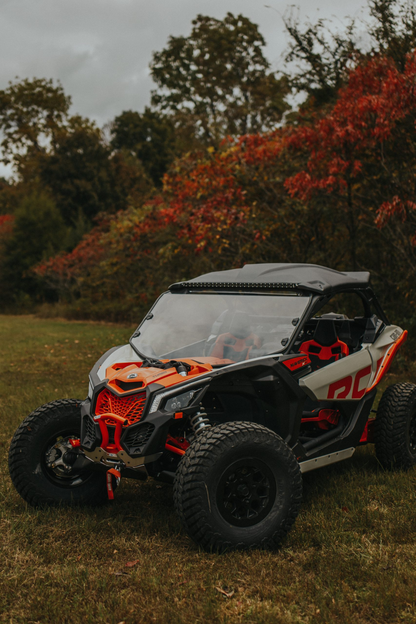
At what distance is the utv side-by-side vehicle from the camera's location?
324cm

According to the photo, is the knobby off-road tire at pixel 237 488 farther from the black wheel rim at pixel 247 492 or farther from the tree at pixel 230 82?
the tree at pixel 230 82

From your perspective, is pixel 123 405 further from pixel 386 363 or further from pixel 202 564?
pixel 386 363

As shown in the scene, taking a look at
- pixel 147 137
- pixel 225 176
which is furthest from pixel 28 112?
pixel 225 176

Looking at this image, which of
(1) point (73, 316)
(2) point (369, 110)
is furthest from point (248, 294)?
(1) point (73, 316)

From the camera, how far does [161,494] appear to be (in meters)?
4.33

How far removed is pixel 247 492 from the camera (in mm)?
3277

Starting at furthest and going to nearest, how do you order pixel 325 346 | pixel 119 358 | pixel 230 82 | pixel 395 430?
1. pixel 230 82
2. pixel 325 346
3. pixel 395 430
4. pixel 119 358

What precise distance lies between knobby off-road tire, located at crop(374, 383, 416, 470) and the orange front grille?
225cm

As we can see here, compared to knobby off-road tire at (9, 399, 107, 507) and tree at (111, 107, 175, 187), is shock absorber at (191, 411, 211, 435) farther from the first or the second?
tree at (111, 107, 175, 187)

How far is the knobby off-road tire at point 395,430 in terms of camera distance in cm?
464

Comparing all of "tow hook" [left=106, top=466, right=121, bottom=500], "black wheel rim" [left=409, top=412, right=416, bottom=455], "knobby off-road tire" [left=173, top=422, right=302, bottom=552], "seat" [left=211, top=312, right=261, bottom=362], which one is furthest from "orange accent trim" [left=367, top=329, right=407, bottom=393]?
"tow hook" [left=106, top=466, right=121, bottom=500]

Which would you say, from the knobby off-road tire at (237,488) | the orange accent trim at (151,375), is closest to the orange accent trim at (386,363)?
the knobby off-road tire at (237,488)

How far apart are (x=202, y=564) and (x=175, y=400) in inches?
34.9

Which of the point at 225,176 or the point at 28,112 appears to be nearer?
the point at 225,176
